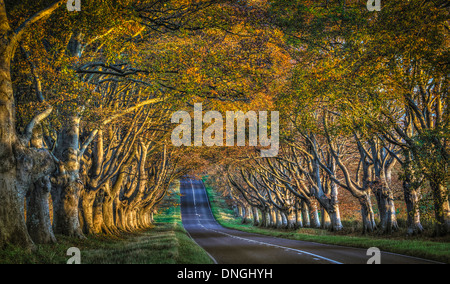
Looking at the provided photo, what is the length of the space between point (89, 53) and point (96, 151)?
573 cm

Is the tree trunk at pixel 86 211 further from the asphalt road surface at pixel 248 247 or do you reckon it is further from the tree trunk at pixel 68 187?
the asphalt road surface at pixel 248 247

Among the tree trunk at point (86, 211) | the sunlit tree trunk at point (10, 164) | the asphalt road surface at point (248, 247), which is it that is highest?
the sunlit tree trunk at point (10, 164)

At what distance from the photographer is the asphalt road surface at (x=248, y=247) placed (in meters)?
12.8

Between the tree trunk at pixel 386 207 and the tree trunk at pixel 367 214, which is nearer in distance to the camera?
the tree trunk at pixel 386 207

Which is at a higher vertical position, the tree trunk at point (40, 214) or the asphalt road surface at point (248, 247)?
the tree trunk at point (40, 214)

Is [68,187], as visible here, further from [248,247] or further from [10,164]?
[248,247]

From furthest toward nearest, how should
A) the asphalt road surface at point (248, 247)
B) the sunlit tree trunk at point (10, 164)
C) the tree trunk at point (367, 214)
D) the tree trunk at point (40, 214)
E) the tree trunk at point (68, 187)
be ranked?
the tree trunk at point (367, 214)
the tree trunk at point (68, 187)
the tree trunk at point (40, 214)
the asphalt road surface at point (248, 247)
the sunlit tree trunk at point (10, 164)

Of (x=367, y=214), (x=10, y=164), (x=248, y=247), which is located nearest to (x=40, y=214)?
(x=10, y=164)

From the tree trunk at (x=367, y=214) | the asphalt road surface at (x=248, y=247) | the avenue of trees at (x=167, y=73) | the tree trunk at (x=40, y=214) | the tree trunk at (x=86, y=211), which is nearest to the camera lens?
the avenue of trees at (x=167, y=73)

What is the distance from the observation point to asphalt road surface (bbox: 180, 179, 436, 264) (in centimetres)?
1277

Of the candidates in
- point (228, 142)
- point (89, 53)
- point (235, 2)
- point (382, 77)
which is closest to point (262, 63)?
point (235, 2)

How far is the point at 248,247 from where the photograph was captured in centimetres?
1903

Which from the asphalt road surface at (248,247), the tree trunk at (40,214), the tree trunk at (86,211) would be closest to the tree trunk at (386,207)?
the asphalt road surface at (248,247)

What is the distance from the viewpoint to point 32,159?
10.8 metres
